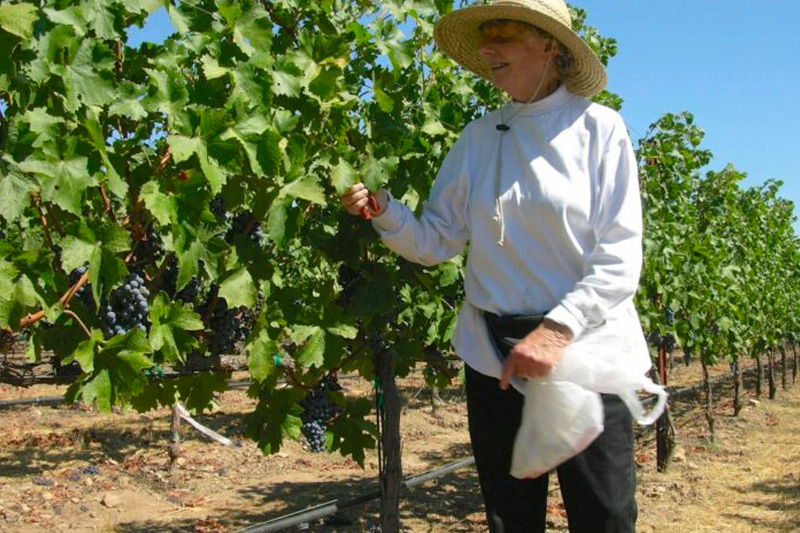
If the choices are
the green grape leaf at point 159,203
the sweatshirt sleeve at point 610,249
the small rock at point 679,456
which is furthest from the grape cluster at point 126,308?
the small rock at point 679,456

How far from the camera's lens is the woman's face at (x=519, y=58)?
210 cm

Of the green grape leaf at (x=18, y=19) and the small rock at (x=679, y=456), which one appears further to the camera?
the small rock at (x=679, y=456)

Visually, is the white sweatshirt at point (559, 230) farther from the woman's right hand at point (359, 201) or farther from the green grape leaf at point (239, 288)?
the green grape leaf at point (239, 288)

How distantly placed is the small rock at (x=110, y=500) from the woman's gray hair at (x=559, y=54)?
6.25 metres

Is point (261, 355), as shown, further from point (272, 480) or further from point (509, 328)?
point (272, 480)

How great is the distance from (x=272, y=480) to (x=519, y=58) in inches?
277

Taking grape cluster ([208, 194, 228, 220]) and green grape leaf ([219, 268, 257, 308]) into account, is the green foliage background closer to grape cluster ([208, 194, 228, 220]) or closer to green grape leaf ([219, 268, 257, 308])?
green grape leaf ([219, 268, 257, 308])

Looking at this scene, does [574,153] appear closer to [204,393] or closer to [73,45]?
[73,45]

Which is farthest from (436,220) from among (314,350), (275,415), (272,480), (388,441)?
(272,480)

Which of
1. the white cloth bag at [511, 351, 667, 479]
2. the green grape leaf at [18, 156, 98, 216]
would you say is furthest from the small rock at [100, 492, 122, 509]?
the white cloth bag at [511, 351, 667, 479]

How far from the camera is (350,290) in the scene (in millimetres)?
3314

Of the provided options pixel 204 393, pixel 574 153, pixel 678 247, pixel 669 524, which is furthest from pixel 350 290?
pixel 678 247

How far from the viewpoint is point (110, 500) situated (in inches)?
288

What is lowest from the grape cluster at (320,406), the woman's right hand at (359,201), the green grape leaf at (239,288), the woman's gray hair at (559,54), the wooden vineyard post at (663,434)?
the wooden vineyard post at (663,434)
